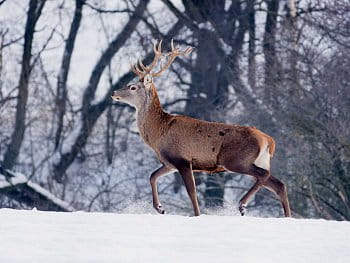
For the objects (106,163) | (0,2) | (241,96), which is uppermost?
(0,2)

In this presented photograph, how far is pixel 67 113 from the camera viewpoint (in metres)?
34.6

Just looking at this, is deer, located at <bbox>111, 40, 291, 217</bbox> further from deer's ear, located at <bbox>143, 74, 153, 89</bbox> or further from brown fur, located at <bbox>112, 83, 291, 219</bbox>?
deer's ear, located at <bbox>143, 74, 153, 89</bbox>

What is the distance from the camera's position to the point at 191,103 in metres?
31.4

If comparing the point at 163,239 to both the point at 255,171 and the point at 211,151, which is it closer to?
the point at 211,151

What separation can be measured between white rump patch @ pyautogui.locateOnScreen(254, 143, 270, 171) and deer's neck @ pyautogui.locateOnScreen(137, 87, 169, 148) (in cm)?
121

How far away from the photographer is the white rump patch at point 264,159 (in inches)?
550

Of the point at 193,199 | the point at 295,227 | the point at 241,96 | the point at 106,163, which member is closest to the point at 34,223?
the point at 295,227

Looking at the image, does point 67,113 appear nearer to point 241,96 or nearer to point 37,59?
point 37,59

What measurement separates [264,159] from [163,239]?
205 inches

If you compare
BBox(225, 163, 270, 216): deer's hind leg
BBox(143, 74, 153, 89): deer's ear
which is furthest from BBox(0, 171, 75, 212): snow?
BBox(225, 163, 270, 216): deer's hind leg

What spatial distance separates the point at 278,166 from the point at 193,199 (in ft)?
29.4

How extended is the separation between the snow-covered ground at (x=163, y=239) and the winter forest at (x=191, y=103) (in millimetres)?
11159

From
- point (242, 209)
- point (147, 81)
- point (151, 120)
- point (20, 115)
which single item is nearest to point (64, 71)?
point (20, 115)

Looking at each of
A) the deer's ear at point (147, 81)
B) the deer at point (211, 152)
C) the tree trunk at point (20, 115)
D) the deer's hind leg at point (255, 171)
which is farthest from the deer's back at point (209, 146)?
the tree trunk at point (20, 115)
